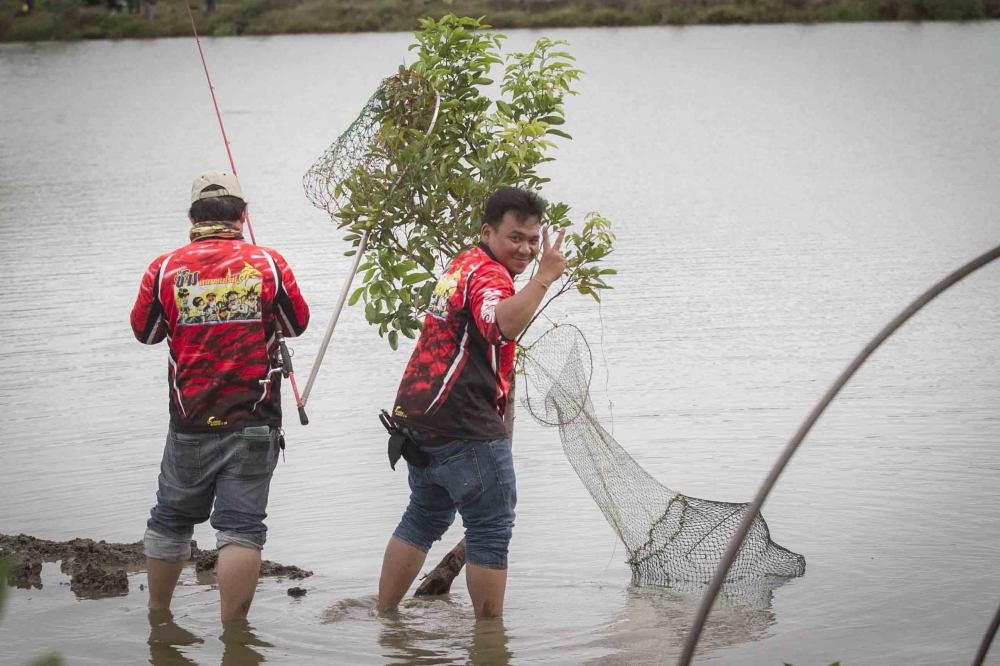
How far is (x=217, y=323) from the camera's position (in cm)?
468

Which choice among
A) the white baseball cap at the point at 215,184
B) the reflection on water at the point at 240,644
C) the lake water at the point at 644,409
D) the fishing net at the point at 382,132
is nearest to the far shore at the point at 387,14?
the lake water at the point at 644,409

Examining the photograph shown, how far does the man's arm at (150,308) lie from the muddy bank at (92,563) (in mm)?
1294

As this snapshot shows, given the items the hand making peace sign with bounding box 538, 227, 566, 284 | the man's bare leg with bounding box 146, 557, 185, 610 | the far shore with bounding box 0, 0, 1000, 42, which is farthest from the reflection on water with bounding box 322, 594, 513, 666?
the far shore with bounding box 0, 0, 1000, 42

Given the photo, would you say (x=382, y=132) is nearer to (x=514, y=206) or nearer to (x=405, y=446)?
(x=514, y=206)

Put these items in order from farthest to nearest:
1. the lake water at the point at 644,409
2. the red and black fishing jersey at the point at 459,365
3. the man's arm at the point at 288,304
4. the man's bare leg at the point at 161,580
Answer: the lake water at the point at 644,409 → the man's bare leg at the point at 161,580 → the man's arm at the point at 288,304 → the red and black fishing jersey at the point at 459,365

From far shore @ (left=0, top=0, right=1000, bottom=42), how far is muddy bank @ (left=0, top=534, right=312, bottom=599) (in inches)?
1496

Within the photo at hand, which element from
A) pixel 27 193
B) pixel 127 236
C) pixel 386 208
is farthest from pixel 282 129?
pixel 386 208

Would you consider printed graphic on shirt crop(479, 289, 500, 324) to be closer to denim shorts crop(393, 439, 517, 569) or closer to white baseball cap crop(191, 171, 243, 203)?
denim shorts crop(393, 439, 517, 569)

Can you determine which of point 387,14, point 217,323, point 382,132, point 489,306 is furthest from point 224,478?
point 387,14

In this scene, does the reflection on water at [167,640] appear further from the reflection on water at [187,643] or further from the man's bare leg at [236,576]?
the man's bare leg at [236,576]

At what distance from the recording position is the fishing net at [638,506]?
5.53 meters

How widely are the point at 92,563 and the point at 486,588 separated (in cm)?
188

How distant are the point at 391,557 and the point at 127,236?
12.4 metres

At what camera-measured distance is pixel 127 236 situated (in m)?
16.7
